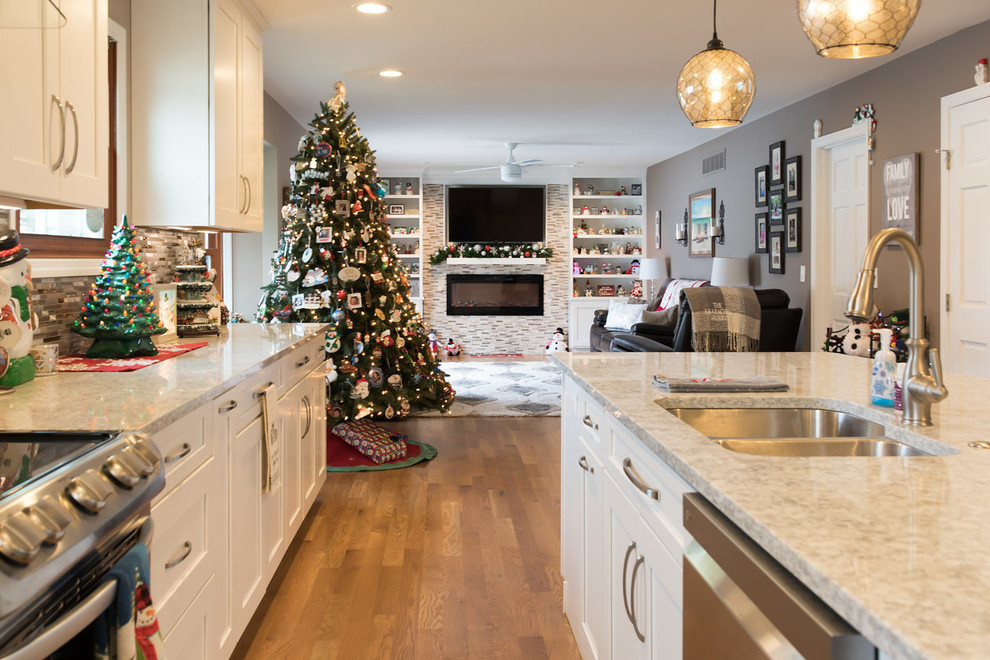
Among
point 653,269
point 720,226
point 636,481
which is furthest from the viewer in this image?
point 653,269

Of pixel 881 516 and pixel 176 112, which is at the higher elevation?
pixel 176 112

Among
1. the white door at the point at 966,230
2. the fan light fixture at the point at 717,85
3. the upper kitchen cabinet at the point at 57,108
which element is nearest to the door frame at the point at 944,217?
the white door at the point at 966,230

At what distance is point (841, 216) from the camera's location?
613 cm

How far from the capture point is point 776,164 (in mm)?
6980

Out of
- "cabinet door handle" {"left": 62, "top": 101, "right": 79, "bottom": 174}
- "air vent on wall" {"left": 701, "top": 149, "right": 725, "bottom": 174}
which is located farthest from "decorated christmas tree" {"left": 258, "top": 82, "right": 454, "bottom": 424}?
"air vent on wall" {"left": 701, "top": 149, "right": 725, "bottom": 174}

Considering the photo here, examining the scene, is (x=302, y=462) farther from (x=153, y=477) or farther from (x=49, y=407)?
(x=153, y=477)

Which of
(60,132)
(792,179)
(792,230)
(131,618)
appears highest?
(792,179)

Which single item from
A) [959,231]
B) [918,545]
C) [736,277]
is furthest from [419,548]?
[736,277]

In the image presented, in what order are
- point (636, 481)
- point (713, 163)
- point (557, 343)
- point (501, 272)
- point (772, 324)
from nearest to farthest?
point (636, 481) < point (772, 324) < point (713, 163) < point (557, 343) < point (501, 272)

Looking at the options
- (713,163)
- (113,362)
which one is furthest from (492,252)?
(113,362)

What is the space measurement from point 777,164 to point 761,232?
635 mm

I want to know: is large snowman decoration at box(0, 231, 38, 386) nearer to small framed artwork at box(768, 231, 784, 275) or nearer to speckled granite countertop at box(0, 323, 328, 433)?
speckled granite countertop at box(0, 323, 328, 433)

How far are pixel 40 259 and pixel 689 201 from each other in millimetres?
7709

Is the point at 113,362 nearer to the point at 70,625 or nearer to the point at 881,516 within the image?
the point at 70,625
